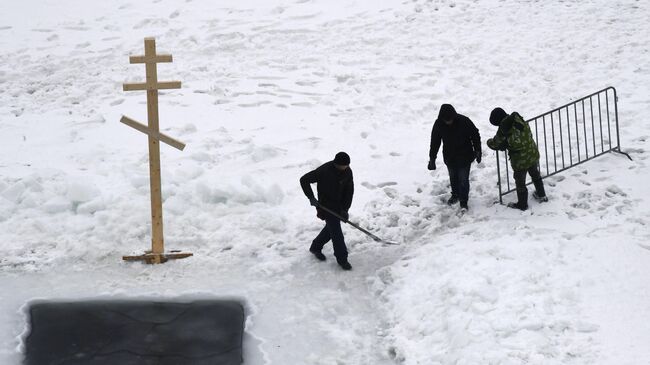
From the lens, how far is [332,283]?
959cm

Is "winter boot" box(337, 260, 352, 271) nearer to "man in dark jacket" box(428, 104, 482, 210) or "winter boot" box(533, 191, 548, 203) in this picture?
"man in dark jacket" box(428, 104, 482, 210)

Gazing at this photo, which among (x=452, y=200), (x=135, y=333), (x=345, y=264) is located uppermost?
(x=452, y=200)

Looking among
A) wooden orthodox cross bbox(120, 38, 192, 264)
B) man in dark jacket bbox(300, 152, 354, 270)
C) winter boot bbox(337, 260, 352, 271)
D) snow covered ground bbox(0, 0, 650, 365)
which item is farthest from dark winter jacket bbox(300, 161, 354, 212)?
wooden orthodox cross bbox(120, 38, 192, 264)

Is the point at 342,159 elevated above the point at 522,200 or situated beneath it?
elevated above

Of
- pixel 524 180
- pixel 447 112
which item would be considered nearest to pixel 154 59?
pixel 447 112

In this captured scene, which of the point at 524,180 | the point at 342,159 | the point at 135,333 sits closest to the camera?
the point at 135,333

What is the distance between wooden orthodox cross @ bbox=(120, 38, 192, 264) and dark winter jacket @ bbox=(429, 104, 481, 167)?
3589 millimetres

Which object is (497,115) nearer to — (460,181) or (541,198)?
(460,181)

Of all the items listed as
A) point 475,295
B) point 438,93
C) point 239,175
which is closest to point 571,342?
point 475,295

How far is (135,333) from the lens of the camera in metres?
8.25

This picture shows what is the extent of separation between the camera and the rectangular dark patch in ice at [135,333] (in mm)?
7809

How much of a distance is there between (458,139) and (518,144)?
819mm

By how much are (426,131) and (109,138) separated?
5.70 metres

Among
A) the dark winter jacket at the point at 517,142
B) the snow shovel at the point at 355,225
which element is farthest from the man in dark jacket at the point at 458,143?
the snow shovel at the point at 355,225
